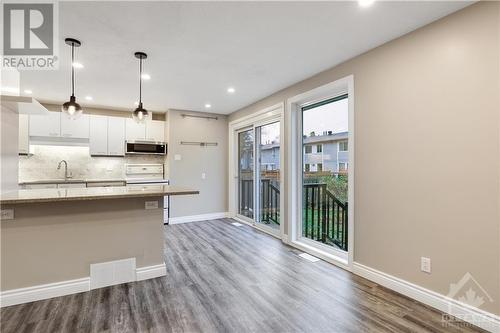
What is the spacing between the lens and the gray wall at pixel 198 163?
555cm

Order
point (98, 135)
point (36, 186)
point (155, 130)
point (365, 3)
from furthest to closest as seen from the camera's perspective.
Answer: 1. point (155, 130)
2. point (98, 135)
3. point (36, 186)
4. point (365, 3)

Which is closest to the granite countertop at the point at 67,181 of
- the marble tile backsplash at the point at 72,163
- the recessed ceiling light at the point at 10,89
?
the marble tile backsplash at the point at 72,163

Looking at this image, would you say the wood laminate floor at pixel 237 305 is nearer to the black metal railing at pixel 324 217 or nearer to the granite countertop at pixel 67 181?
the black metal railing at pixel 324 217

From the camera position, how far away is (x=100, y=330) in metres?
1.89

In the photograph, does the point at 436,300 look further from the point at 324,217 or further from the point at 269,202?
the point at 269,202

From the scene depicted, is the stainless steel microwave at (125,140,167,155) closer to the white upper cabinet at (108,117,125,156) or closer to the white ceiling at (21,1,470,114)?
the white upper cabinet at (108,117,125,156)

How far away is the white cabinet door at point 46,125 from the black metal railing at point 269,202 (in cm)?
427

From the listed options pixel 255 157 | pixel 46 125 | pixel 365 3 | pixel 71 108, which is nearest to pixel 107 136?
pixel 46 125

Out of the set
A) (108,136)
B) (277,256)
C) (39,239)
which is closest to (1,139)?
(39,239)

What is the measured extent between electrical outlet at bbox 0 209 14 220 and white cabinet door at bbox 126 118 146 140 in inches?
135

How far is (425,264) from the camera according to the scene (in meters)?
2.28

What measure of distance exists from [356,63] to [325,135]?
1022 millimetres

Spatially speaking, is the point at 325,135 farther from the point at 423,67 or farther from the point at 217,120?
the point at 217,120

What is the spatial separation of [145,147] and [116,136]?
649 millimetres
